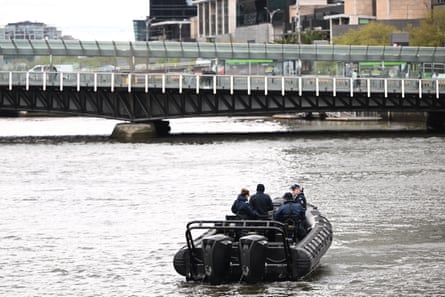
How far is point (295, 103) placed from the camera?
312 feet

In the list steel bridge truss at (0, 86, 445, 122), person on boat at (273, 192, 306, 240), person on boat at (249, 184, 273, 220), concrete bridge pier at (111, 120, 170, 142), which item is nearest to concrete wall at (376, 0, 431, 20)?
steel bridge truss at (0, 86, 445, 122)

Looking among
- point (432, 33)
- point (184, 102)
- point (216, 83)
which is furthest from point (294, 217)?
point (432, 33)

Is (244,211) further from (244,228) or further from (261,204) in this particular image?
(244,228)

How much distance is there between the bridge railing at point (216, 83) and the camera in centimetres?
9288

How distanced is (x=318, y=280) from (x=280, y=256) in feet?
5.70

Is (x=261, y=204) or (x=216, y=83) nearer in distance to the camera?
(x=261, y=204)

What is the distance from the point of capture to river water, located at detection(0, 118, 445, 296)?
31.5 m

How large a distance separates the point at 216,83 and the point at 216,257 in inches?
2547

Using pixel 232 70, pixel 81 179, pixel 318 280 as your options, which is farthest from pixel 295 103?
pixel 318 280

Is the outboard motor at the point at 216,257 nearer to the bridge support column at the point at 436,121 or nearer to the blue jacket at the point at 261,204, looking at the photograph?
the blue jacket at the point at 261,204

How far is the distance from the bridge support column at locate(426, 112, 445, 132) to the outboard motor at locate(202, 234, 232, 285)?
235ft

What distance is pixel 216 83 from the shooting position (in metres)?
93.9

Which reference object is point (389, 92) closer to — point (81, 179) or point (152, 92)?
point (152, 92)

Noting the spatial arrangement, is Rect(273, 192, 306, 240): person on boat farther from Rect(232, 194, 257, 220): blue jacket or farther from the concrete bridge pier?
the concrete bridge pier
